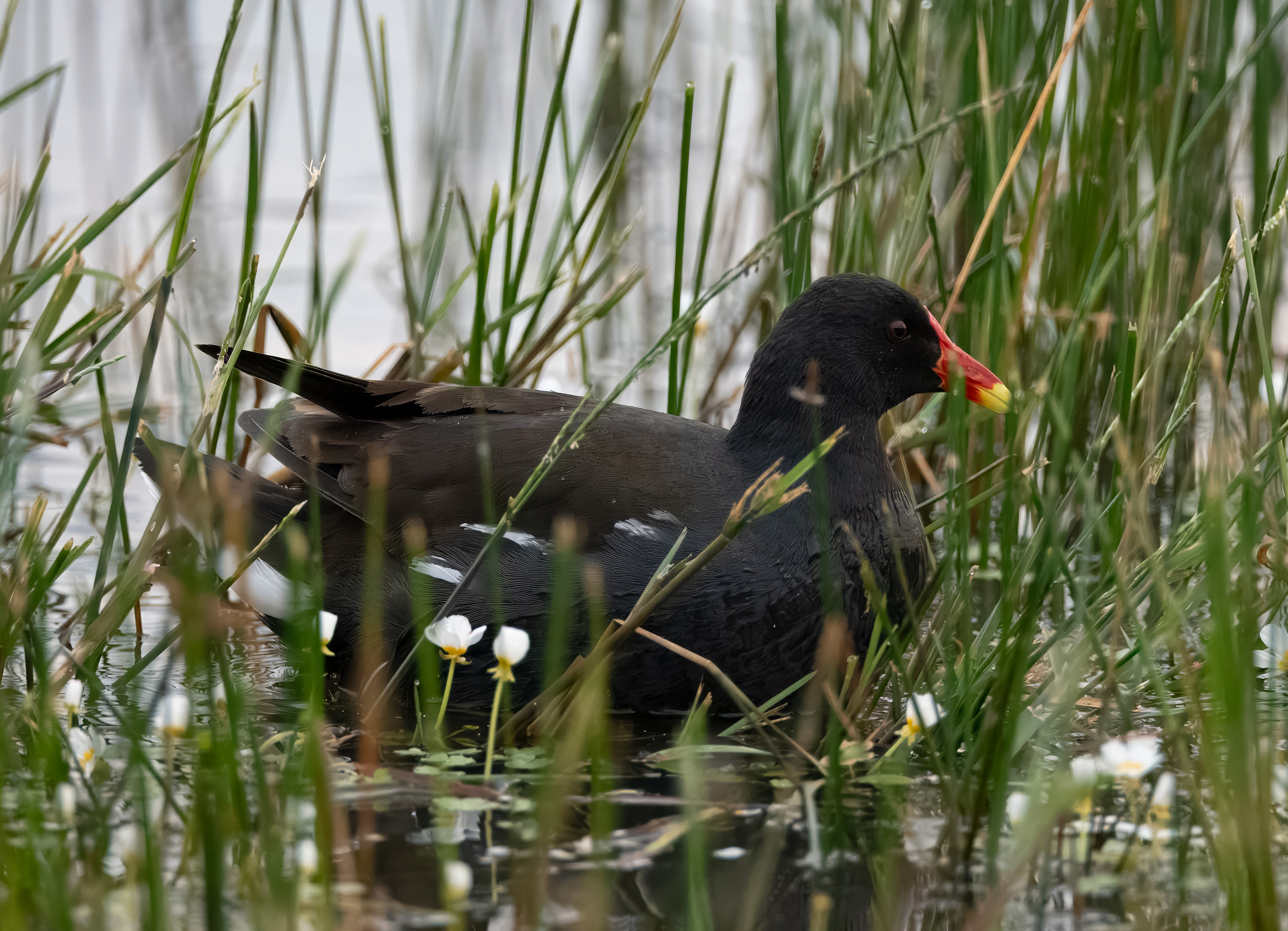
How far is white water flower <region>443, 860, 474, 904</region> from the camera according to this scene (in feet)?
5.77

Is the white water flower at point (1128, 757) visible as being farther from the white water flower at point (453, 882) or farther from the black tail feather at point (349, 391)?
the black tail feather at point (349, 391)

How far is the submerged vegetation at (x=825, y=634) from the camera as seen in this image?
6.16ft

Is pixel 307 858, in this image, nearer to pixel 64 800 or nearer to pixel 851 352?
pixel 64 800

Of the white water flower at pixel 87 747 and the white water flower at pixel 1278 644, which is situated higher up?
the white water flower at pixel 1278 644

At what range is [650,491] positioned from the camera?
3168mm

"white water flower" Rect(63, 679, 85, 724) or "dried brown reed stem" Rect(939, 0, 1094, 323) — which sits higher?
"dried brown reed stem" Rect(939, 0, 1094, 323)

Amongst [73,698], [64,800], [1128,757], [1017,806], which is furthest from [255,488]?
[1128,757]

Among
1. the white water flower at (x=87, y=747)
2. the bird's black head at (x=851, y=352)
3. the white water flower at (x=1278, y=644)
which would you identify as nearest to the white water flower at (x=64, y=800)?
the white water flower at (x=87, y=747)

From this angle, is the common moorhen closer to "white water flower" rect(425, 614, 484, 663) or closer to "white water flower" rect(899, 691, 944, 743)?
"white water flower" rect(425, 614, 484, 663)

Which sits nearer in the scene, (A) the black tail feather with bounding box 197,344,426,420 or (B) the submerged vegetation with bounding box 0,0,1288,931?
(B) the submerged vegetation with bounding box 0,0,1288,931

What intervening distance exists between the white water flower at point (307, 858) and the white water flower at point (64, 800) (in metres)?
0.29

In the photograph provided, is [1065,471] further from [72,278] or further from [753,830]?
[72,278]

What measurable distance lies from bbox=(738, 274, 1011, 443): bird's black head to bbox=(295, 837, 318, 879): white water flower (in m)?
1.72

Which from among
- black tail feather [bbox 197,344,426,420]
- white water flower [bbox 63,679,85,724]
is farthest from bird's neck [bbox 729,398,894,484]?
white water flower [bbox 63,679,85,724]
